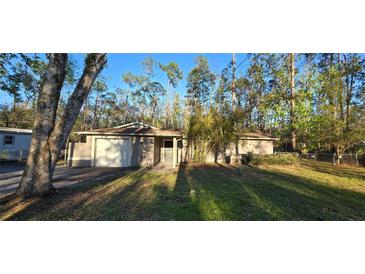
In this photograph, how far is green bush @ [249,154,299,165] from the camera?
1057 cm

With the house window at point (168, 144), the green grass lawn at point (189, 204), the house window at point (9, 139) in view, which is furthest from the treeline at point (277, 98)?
the green grass lawn at point (189, 204)

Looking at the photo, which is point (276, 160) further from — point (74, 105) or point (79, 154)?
point (79, 154)

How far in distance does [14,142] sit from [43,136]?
44.1ft

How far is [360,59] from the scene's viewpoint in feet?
44.4

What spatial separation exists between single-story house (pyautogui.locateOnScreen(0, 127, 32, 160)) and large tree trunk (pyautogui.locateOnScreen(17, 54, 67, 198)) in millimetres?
10790

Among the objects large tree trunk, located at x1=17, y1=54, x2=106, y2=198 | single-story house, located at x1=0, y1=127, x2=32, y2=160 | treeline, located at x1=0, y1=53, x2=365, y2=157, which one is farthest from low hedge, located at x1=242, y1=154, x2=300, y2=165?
single-story house, located at x1=0, y1=127, x2=32, y2=160

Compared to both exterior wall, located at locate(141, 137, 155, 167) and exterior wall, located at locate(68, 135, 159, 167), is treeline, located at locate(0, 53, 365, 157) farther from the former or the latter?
exterior wall, located at locate(68, 135, 159, 167)

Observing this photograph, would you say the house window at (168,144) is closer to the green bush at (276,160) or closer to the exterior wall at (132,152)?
the exterior wall at (132,152)
